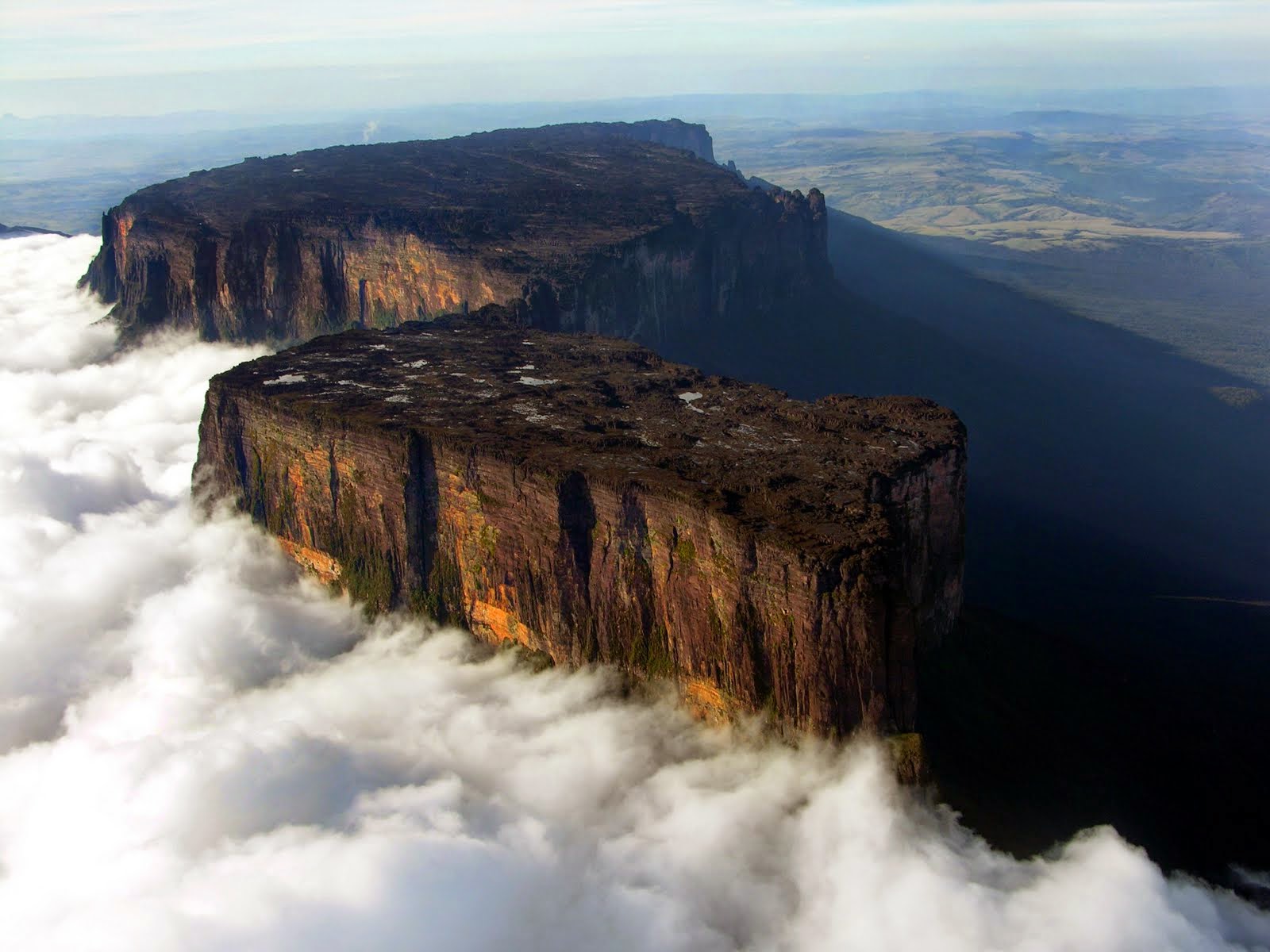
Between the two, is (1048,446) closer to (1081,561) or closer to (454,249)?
(1081,561)

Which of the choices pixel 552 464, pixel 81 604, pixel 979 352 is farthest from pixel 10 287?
pixel 552 464

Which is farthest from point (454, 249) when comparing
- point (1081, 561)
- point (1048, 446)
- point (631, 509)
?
point (631, 509)

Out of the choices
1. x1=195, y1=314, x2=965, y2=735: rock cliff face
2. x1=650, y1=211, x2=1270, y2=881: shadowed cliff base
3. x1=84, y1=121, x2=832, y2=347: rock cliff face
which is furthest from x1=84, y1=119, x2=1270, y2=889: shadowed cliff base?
x1=195, y1=314, x2=965, y2=735: rock cliff face

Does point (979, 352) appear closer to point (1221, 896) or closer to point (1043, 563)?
point (1043, 563)

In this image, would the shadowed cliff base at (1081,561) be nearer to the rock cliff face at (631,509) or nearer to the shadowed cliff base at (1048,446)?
the shadowed cliff base at (1048,446)

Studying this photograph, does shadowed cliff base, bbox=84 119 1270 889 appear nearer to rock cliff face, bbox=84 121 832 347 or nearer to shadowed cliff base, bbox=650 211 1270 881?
shadowed cliff base, bbox=650 211 1270 881
